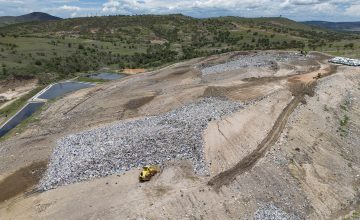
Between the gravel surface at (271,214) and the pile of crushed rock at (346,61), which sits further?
the pile of crushed rock at (346,61)

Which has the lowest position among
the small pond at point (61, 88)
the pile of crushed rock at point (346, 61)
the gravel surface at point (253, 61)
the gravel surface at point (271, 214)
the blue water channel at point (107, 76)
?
the blue water channel at point (107, 76)

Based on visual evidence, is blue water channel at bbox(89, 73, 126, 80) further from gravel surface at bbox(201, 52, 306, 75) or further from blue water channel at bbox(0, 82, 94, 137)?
gravel surface at bbox(201, 52, 306, 75)

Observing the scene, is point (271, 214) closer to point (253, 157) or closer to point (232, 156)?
point (253, 157)

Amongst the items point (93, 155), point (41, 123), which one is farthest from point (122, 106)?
point (93, 155)

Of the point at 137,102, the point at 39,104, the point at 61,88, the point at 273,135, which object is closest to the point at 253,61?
the point at 137,102

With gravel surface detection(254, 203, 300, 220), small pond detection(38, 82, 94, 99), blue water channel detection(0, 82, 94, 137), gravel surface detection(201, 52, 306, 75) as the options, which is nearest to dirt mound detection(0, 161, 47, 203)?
blue water channel detection(0, 82, 94, 137)

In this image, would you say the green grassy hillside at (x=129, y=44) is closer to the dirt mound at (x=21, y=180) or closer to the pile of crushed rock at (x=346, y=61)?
the pile of crushed rock at (x=346, y=61)

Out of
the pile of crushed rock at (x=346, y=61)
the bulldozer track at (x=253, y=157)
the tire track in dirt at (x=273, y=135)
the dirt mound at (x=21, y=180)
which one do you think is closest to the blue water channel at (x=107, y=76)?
the tire track in dirt at (x=273, y=135)
